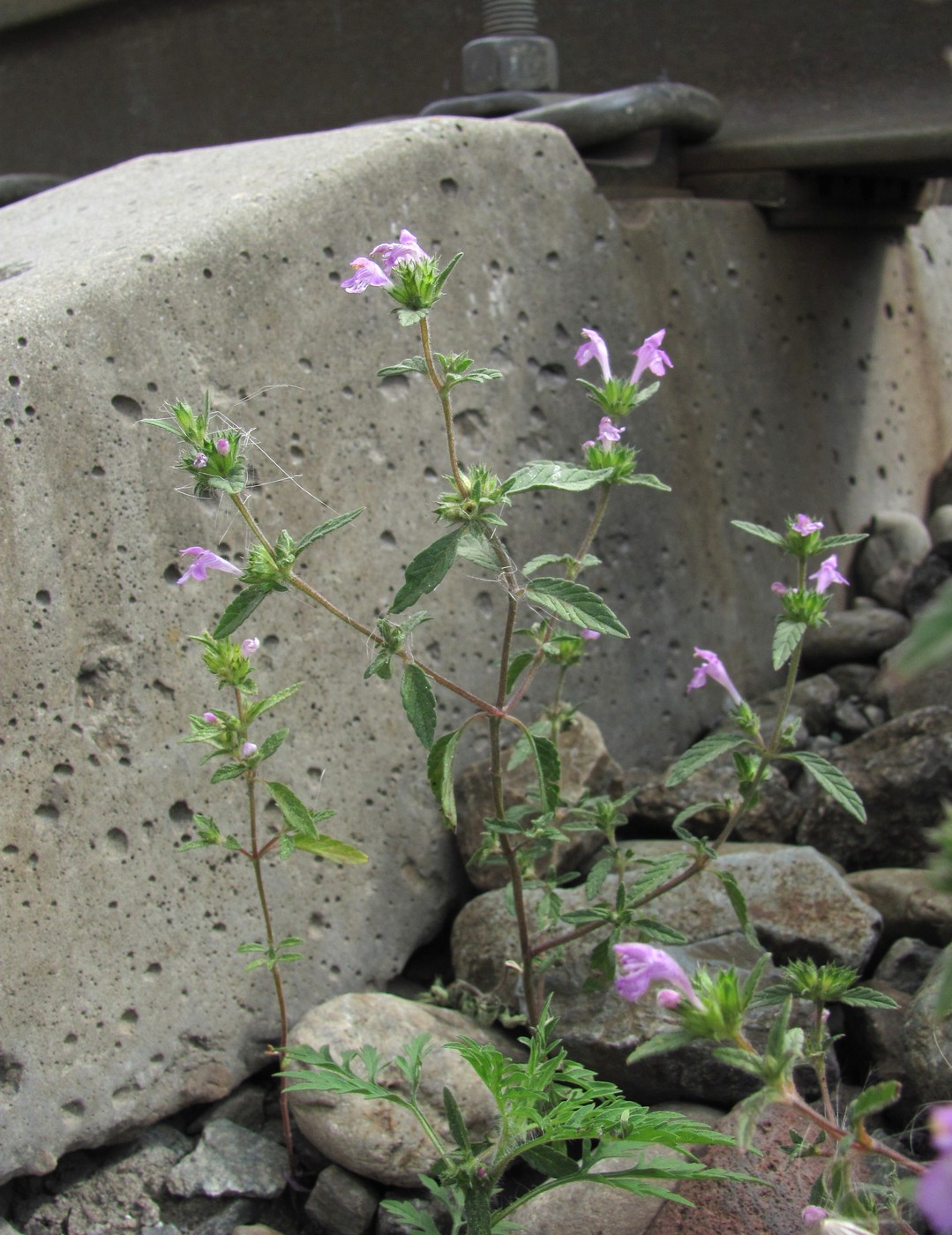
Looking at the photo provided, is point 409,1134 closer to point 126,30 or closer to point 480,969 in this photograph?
point 480,969

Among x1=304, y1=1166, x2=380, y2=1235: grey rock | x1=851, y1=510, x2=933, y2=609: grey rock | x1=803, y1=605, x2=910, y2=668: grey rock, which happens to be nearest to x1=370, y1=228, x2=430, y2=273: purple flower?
x1=304, y1=1166, x2=380, y2=1235: grey rock

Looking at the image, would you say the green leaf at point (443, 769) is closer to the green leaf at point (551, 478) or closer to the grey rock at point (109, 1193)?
the green leaf at point (551, 478)

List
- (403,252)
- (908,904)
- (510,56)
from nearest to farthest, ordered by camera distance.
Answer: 1. (403,252)
2. (908,904)
3. (510,56)

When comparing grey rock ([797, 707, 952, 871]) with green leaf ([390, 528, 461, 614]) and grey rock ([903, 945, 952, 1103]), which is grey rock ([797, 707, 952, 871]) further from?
green leaf ([390, 528, 461, 614])

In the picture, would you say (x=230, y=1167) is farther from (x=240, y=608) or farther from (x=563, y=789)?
(x=240, y=608)

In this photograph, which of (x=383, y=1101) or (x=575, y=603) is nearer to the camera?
(x=575, y=603)

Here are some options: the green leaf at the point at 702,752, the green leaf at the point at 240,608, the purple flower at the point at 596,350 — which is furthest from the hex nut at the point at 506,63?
the green leaf at the point at 240,608

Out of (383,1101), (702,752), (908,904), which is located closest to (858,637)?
(908,904)

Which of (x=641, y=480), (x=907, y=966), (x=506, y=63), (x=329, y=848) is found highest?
(x=506, y=63)
